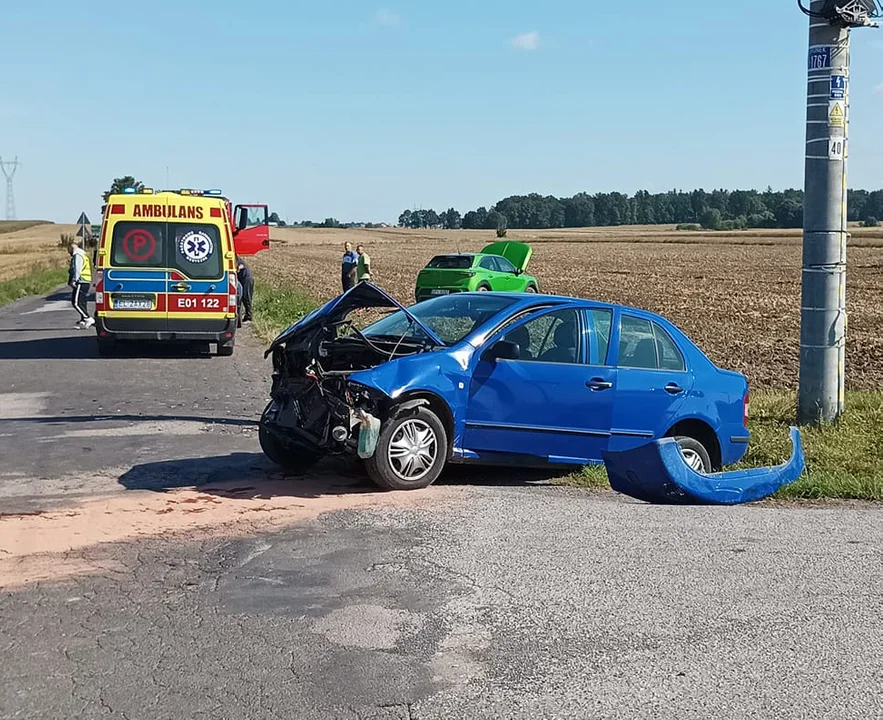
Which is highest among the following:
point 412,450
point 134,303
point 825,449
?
point 134,303

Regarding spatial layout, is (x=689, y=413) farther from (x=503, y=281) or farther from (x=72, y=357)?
(x=503, y=281)

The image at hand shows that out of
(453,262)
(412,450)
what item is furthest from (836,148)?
(453,262)

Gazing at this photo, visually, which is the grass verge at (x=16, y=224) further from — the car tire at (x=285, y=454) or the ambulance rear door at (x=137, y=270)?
the car tire at (x=285, y=454)

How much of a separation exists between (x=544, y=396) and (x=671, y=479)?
3.76 ft

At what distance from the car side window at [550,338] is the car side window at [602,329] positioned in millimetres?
160

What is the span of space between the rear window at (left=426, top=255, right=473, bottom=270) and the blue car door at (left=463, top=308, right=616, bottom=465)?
20.9 meters

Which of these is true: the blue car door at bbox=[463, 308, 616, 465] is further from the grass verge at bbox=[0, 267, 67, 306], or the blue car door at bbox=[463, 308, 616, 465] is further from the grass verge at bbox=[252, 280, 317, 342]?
the grass verge at bbox=[0, 267, 67, 306]

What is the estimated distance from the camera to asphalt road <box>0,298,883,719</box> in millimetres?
4512

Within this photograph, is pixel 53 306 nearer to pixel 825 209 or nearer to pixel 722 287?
pixel 722 287

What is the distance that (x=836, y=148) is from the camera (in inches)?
458

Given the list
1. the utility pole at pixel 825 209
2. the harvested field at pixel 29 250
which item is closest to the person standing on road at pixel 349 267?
the utility pole at pixel 825 209

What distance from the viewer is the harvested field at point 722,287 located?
Result: 1881 centimetres

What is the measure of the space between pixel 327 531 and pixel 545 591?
5.62 ft

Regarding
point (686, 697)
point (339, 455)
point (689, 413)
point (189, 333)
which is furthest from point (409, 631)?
point (189, 333)
